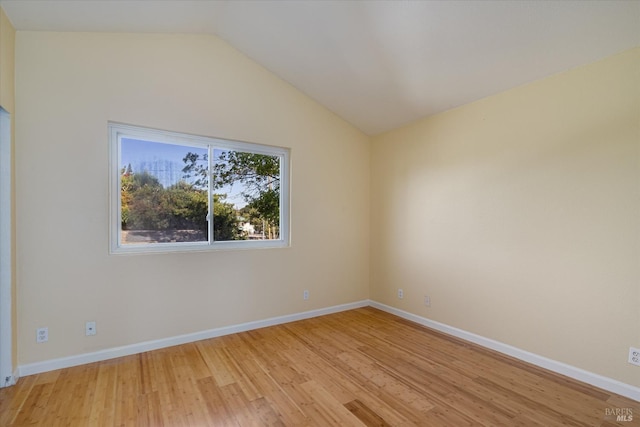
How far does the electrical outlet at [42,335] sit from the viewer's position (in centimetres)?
237

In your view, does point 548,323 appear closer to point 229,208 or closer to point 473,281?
point 473,281

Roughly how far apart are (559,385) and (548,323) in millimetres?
477

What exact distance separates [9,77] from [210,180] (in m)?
1.68

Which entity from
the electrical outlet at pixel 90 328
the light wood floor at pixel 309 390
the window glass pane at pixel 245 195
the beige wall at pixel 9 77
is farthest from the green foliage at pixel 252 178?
the electrical outlet at pixel 90 328

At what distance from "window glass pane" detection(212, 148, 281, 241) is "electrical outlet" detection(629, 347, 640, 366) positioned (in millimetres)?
3307

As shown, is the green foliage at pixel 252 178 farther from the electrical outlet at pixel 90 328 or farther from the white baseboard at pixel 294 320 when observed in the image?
the electrical outlet at pixel 90 328

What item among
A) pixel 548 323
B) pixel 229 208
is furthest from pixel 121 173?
pixel 548 323

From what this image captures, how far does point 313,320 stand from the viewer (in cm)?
370

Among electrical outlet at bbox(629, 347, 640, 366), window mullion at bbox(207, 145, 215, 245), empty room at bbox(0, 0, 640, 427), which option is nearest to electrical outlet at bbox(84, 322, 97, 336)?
empty room at bbox(0, 0, 640, 427)

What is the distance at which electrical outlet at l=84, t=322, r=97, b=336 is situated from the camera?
8.32 ft

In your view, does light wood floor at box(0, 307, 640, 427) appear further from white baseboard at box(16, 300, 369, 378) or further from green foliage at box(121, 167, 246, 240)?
green foliage at box(121, 167, 246, 240)

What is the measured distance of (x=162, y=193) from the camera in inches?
117

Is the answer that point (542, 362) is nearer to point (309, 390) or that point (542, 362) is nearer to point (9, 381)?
point (309, 390)

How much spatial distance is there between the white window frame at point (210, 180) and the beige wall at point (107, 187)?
0.08 metres
